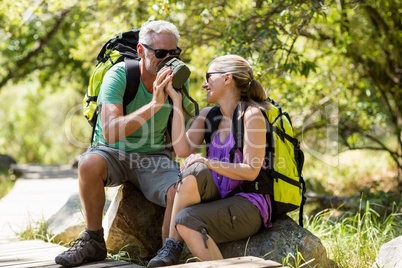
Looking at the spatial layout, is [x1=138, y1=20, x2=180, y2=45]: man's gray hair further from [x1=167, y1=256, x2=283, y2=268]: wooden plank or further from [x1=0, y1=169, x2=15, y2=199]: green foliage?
[x1=0, y1=169, x2=15, y2=199]: green foliage

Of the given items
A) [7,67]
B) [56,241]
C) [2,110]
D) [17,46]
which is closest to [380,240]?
[56,241]

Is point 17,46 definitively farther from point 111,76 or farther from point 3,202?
point 111,76

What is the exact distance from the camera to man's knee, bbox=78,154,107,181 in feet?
11.5

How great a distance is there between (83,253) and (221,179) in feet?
3.71

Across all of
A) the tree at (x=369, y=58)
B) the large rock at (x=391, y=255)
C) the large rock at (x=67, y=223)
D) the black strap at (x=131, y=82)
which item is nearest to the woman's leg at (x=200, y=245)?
the large rock at (x=391, y=255)

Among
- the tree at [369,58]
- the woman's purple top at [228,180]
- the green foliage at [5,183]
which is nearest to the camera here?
the woman's purple top at [228,180]

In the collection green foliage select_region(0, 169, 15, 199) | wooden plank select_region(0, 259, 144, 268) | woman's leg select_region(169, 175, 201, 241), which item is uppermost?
woman's leg select_region(169, 175, 201, 241)

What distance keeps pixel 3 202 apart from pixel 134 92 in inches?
190

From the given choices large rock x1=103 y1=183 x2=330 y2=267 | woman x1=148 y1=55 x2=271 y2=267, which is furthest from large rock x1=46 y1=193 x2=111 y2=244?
woman x1=148 y1=55 x2=271 y2=267

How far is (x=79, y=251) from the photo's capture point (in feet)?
11.0

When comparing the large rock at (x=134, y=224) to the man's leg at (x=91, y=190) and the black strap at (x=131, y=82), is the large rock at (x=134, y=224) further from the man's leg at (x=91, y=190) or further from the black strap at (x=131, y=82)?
the black strap at (x=131, y=82)

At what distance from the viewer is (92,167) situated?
3.53m

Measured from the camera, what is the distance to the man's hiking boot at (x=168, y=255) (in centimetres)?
298

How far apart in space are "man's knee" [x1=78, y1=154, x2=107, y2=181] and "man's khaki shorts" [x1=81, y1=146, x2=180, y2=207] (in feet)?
0.16
